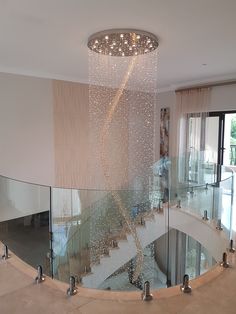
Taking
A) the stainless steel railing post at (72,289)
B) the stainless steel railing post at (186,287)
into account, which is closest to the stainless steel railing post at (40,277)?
the stainless steel railing post at (72,289)

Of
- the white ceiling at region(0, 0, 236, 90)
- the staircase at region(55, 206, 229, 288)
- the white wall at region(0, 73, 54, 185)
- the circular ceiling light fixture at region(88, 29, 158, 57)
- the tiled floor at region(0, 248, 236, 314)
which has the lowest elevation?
the staircase at region(55, 206, 229, 288)

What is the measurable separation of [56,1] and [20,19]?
1.91ft

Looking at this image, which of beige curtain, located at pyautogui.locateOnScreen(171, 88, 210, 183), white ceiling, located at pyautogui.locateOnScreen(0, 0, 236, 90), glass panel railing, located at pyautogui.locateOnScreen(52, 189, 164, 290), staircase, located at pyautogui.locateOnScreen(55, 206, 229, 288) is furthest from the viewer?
beige curtain, located at pyautogui.locateOnScreen(171, 88, 210, 183)

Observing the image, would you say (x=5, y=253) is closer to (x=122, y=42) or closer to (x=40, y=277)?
(x=40, y=277)

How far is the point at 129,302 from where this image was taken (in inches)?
76.7

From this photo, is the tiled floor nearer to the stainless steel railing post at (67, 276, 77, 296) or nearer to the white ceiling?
the stainless steel railing post at (67, 276, 77, 296)

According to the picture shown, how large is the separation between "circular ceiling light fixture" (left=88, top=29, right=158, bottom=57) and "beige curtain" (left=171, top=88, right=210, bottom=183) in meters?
2.94

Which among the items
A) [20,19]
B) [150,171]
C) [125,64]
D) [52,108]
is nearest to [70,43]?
[20,19]

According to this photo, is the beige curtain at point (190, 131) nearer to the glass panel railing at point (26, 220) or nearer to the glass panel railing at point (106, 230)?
the glass panel railing at point (106, 230)

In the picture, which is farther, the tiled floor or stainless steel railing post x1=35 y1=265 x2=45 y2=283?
stainless steel railing post x1=35 y1=265 x2=45 y2=283

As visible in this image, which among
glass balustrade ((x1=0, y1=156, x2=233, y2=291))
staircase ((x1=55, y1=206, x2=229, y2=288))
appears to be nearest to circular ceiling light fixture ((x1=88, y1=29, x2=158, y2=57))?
glass balustrade ((x1=0, y1=156, x2=233, y2=291))

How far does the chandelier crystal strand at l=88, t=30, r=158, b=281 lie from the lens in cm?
480

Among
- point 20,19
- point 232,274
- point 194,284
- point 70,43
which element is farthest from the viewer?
point 70,43

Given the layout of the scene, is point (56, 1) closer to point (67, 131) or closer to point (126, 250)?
point (67, 131)
